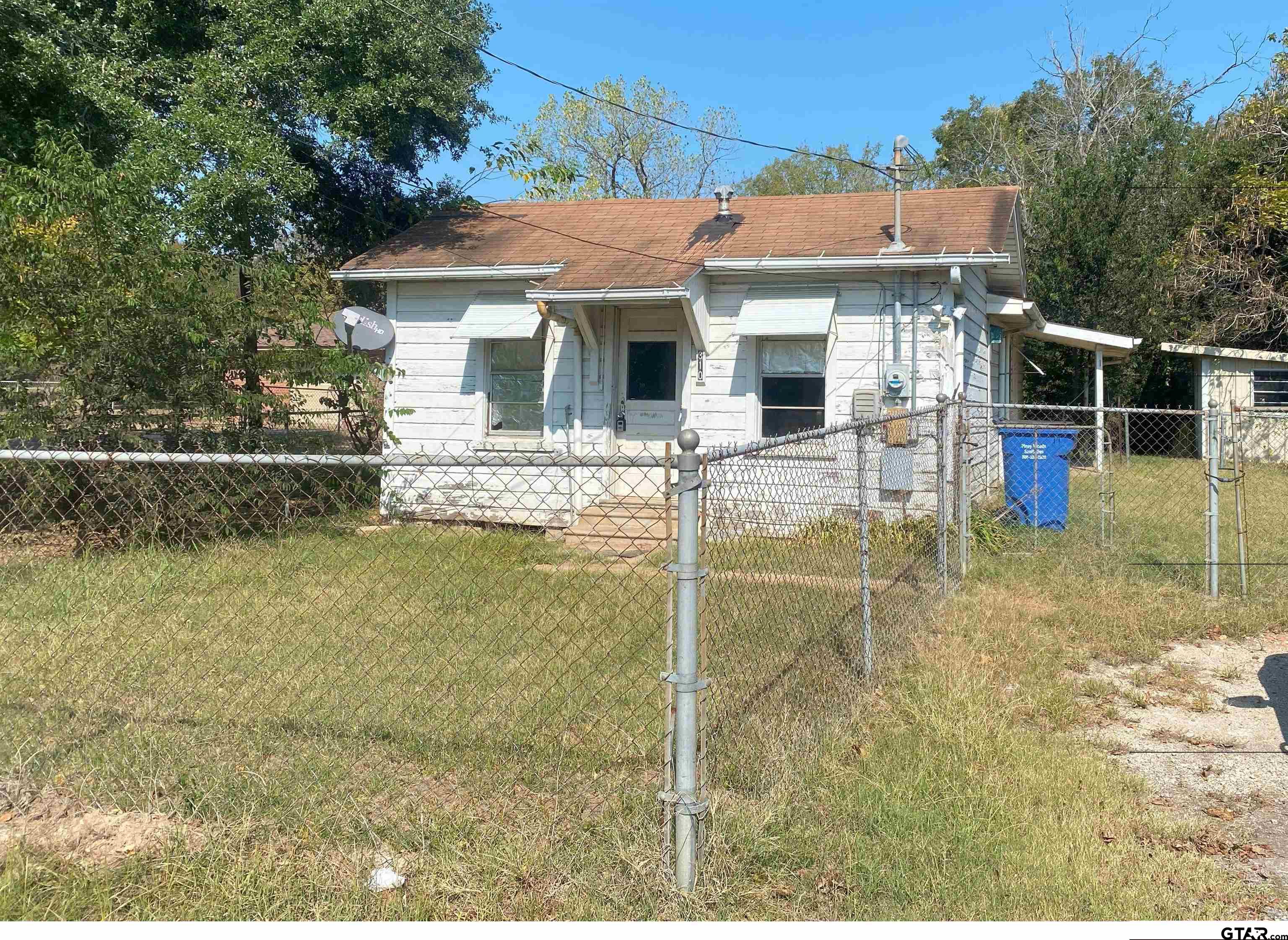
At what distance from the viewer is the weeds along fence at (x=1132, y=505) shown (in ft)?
26.2

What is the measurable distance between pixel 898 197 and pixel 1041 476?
11.0ft

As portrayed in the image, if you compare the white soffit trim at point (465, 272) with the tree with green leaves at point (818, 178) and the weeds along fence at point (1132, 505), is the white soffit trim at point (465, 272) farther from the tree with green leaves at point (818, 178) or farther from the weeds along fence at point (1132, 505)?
the tree with green leaves at point (818, 178)

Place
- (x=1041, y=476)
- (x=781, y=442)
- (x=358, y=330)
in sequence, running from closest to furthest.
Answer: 1. (x=781, y=442)
2. (x=1041, y=476)
3. (x=358, y=330)

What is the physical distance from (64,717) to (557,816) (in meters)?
2.61

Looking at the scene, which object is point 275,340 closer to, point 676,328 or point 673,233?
point 676,328

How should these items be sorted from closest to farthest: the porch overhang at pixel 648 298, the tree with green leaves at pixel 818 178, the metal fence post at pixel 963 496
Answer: the metal fence post at pixel 963 496
the porch overhang at pixel 648 298
the tree with green leaves at pixel 818 178

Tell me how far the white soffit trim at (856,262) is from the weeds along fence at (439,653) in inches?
77.9

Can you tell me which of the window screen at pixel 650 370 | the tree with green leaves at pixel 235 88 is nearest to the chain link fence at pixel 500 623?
the window screen at pixel 650 370

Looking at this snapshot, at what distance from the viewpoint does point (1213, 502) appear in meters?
7.60

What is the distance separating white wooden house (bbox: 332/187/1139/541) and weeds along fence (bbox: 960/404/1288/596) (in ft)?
3.37

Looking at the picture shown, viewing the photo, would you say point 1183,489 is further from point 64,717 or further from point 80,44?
point 80,44

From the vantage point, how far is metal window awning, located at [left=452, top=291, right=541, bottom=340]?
11.4 m

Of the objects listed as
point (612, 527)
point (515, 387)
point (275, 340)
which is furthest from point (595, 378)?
point (275, 340)

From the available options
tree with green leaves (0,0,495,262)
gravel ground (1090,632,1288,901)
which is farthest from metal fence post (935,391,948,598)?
tree with green leaves (0,0,495,262)
